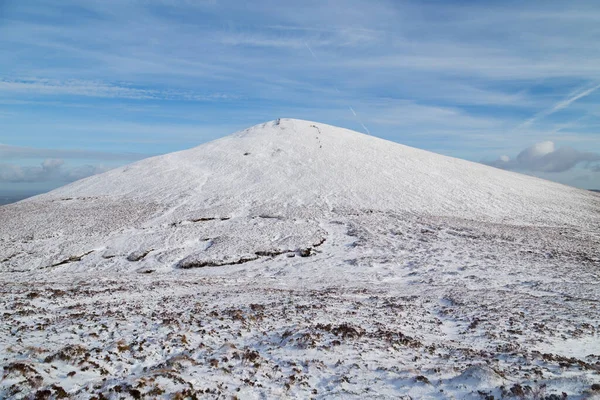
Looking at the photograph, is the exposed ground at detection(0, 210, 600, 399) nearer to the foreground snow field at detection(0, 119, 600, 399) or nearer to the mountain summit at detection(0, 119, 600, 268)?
the foreground snow field at detection(0, 119, 600, 399)

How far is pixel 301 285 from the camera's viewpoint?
22.7 m

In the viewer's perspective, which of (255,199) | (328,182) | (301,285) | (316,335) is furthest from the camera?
(328,182)

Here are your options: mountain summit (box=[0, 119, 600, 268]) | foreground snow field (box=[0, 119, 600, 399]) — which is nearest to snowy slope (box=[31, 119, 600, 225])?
mountain summit (box=[0, 119, 600, 268])

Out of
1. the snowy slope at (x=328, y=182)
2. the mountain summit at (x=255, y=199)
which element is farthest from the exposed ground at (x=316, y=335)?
the snowy slope at (x=328, y=182)

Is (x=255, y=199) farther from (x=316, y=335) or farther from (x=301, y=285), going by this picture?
(x=316, y=335)

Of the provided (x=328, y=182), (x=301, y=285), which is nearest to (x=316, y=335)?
(x=301, y=285)

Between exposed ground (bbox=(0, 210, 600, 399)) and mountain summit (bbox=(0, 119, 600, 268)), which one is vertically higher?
mountain summit (bbox=(0, 119, 600, 268))

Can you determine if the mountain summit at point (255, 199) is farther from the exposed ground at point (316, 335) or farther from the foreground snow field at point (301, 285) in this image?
the exposed ground at point (316, 335)

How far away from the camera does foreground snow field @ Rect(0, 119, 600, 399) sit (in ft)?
29.3

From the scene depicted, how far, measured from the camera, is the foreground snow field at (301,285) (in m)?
8.95

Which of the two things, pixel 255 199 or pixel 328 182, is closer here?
pixel 255 199

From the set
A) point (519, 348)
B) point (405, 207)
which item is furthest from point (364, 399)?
point (405, 207)

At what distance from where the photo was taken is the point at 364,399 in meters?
8.27

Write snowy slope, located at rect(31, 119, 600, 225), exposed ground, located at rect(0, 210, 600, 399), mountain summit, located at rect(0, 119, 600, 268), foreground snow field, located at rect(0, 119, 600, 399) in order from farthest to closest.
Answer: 1. snowy slope, located at rect(31, 119, 600, 225)
2. mountain summit, located at rect(0, 119, 600, 268)
3. foreground snow field, located at rect(0, 119, 600, 399)
4. exposed ground, located at rect(0, 210, 600, 399)
